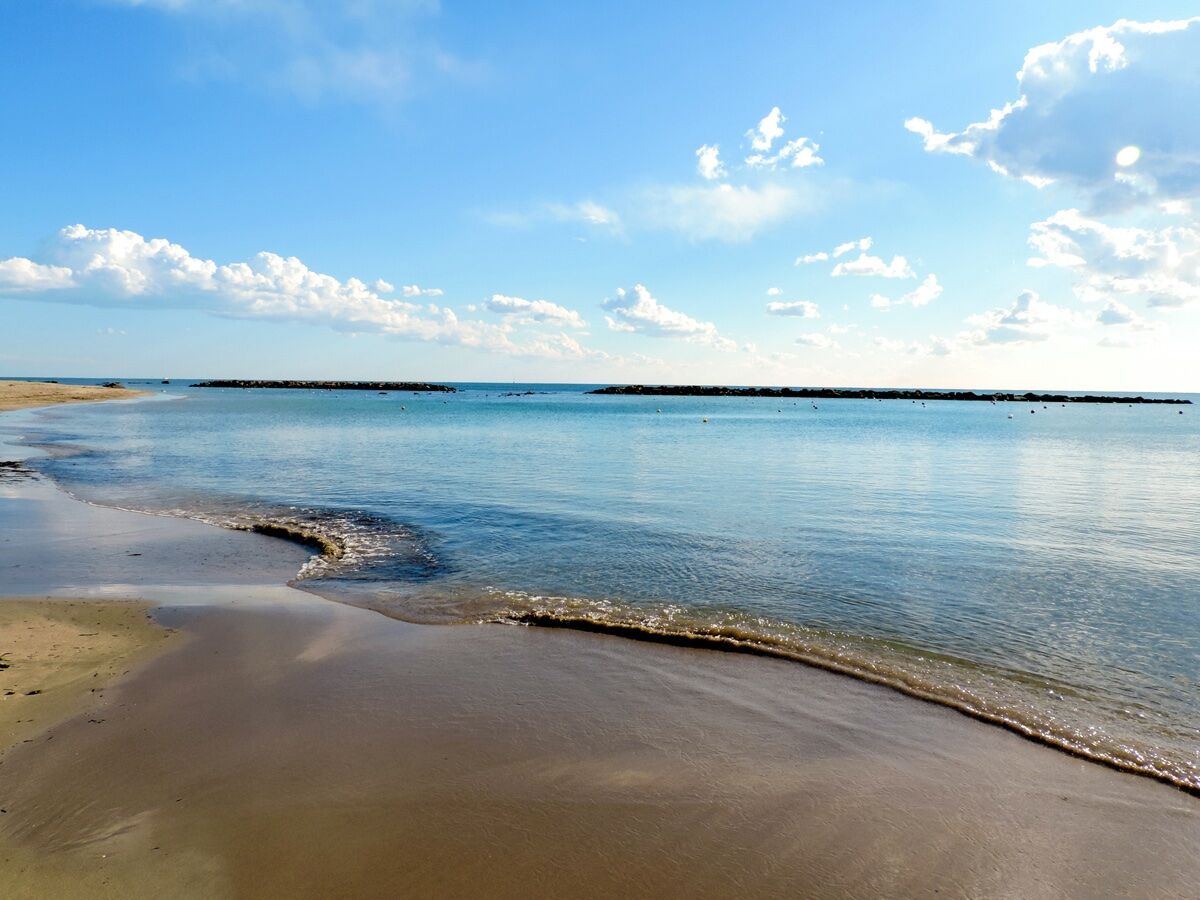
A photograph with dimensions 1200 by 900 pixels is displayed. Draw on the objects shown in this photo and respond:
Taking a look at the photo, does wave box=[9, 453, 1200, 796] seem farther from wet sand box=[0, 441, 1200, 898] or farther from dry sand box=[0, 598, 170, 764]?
dry sand box=[0, 598, 170, 764]

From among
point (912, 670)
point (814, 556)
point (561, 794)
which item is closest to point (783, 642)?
point (912, 670)

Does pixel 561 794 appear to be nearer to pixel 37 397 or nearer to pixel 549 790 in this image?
pixel 549 790

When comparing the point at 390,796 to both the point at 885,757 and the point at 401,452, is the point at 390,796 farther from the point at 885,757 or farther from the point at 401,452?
the point at 401,452

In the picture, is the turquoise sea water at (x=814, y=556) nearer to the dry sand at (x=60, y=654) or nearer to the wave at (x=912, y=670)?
the wave at (x=912, y=670)

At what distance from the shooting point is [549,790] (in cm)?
596

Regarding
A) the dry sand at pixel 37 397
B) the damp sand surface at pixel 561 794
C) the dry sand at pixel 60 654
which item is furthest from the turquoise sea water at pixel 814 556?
the dry sand at pixel 37 397

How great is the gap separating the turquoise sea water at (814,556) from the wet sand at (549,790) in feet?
4.24

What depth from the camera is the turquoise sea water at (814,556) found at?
28.9ft

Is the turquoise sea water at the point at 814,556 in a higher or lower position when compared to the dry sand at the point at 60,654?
higher

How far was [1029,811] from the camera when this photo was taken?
589 centimetres

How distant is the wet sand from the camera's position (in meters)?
4.96

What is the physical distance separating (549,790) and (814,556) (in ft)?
33.4

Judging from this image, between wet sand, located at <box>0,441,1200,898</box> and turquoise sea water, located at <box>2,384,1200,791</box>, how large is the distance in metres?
1.29

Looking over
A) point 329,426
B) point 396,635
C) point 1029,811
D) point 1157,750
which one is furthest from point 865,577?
point 329,426
